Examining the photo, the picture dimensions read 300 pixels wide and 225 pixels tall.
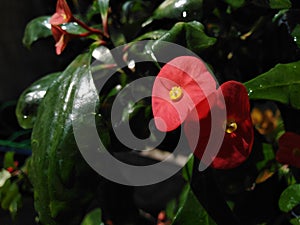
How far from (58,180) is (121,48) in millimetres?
210

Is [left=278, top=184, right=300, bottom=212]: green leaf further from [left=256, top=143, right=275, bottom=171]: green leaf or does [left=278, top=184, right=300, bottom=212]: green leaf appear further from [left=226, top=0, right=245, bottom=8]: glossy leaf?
[left=226, top=0, right=245, bottom=8]: glossy leaf

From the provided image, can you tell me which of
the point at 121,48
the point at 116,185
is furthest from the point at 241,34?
the point at 116,185

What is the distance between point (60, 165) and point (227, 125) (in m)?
0.22

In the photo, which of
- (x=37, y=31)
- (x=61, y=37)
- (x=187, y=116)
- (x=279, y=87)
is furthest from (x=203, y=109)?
(x=37, y=31)

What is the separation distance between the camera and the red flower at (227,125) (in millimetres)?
527

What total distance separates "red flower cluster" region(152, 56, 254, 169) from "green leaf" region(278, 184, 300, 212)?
0.16 meters

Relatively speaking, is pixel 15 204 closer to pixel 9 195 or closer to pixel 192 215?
pixel 9 195

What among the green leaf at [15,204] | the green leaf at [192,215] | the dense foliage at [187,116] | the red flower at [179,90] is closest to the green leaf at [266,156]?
the dense foliage at [187,116]

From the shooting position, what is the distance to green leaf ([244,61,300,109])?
1.94 ft

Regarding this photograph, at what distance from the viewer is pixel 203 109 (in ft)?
1.72

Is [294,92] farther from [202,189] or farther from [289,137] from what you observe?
[202,189]

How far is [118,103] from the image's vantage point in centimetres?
70

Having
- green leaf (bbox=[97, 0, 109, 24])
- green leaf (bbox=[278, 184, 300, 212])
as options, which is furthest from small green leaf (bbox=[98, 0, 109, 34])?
green leaf (bbox=[278, 184, 300, 212])

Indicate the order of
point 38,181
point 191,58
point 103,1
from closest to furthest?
point 191,58 < point 38,181 < point 103,1
